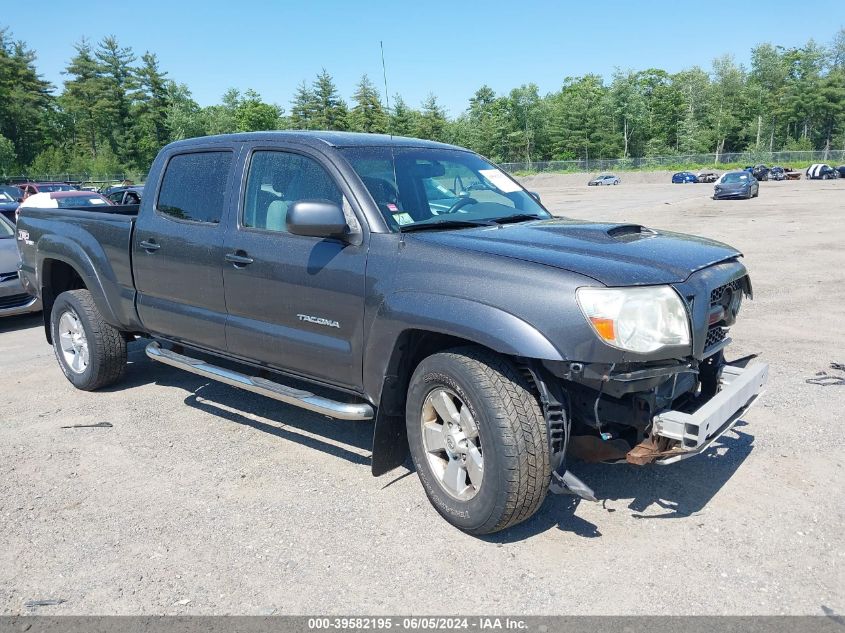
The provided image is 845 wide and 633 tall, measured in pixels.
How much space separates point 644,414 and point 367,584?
1.50 m

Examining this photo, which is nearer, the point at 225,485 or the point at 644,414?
the point at 644,414

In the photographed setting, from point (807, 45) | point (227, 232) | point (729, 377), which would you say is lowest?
point (729, 377)

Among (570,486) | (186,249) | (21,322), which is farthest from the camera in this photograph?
(21,322)

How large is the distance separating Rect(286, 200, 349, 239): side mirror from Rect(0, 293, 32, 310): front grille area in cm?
677

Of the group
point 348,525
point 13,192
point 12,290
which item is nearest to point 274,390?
point 348,525

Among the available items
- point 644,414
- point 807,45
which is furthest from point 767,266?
point 807,45

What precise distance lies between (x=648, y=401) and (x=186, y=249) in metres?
3.19

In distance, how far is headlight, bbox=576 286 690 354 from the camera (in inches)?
123

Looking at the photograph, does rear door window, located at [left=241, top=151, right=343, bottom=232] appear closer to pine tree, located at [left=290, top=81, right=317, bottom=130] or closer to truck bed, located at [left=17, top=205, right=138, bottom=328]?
truck bed, located at [left=17, top=205, right=138, bottom=328]

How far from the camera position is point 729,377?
3.89 meters

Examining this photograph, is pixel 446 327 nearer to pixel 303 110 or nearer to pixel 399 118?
pixel 399 118

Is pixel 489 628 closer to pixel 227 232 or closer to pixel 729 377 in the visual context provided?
pixel 729 377

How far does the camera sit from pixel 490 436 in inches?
131

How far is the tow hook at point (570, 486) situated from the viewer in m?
3.28
